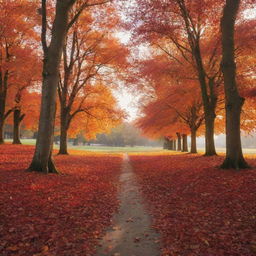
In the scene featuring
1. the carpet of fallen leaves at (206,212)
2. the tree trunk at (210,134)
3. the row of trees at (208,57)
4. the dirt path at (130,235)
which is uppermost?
the row of trees at (208,57)

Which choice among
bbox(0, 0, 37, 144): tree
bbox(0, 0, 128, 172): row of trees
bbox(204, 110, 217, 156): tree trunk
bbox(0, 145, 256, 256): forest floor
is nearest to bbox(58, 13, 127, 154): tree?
bbox(0, 0, 128, 172): row of trees

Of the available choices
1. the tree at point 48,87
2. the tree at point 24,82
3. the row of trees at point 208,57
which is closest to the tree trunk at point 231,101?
the row of trees at point 208,57

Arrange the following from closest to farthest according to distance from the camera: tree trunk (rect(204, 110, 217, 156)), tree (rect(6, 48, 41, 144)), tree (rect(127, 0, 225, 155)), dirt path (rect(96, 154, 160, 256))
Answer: dirt path (rect(96, 154, 160, 256)) < tree (rect(127, 0, 225, 155)) < tree trunk (rect(204, 110, 217, 156)) < tree (rect(6, 48, 41, 144))

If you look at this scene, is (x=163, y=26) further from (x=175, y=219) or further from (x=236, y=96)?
(x=175, y=219)

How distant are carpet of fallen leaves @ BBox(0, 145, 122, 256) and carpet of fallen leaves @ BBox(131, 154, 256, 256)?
148 centimetres

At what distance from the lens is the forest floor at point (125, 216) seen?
456 cm

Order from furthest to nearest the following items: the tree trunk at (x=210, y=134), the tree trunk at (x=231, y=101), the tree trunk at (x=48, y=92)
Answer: the tree trunk at (x=210, y=134)
the tree trunk at (x=231, y=101)
the tree trunk at (x=48, y=92)

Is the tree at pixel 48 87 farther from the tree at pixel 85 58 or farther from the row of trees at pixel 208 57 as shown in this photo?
the tree at pixel 85 58

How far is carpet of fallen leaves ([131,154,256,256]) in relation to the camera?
4.60 metres

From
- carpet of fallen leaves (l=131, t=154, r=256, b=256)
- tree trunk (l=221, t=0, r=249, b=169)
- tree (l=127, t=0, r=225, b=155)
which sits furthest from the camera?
tree (l=127, t=0, r=225, b=155)

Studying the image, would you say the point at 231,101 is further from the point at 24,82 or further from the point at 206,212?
the point at 24,82

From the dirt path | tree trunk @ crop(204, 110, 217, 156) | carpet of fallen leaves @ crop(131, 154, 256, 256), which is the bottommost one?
the dirt path

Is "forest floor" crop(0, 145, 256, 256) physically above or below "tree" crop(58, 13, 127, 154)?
below

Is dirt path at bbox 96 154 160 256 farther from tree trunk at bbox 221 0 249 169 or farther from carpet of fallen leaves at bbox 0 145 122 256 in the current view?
tree trunk at bbox 221 0 249 169
